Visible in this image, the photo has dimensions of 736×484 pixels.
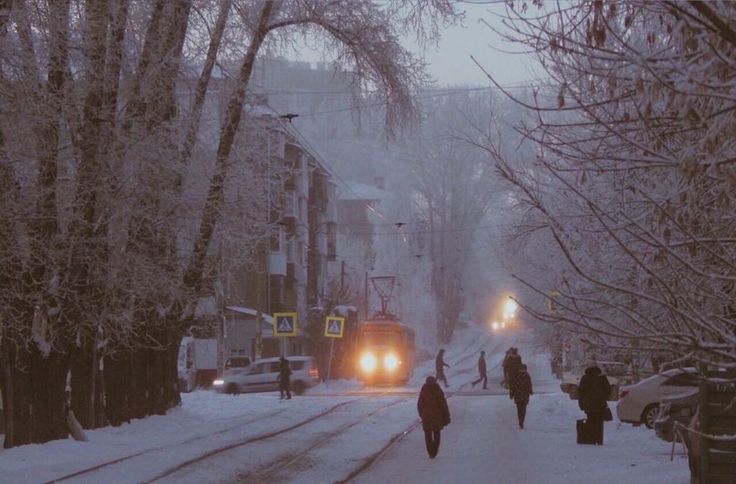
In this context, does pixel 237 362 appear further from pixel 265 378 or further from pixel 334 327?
pixel 334 327

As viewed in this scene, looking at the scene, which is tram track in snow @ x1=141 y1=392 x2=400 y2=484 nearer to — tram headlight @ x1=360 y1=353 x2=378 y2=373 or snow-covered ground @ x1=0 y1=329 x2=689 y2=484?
snow-covered ground @ x1=0 y1=329 x2=689 y2=484

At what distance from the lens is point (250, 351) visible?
76625 mm

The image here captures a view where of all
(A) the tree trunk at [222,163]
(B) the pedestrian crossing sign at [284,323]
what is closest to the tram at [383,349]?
(B) the pedestrian crossing sign at [284,323]

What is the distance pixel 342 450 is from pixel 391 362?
118 ft

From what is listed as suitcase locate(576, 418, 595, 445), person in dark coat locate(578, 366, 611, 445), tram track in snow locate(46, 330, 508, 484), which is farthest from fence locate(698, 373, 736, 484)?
suitcase locate(576, 418, 595, 445)

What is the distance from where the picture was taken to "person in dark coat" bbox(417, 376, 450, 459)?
902 inches

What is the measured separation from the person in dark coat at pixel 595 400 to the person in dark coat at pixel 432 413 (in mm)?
3836

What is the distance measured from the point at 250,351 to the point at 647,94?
231 feet

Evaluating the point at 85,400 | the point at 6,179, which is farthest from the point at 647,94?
the point at 85,400

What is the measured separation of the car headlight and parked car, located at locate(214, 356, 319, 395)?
470 cm

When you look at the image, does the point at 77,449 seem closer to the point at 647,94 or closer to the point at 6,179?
the point at 6,179

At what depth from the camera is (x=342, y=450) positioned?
2505cm

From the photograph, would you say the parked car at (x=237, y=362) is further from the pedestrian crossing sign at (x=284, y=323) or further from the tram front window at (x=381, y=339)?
the pedestrian crossing sign at (x=284, y=323)

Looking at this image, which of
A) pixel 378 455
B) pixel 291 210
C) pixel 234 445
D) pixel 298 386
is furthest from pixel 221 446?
pixel 291 210
